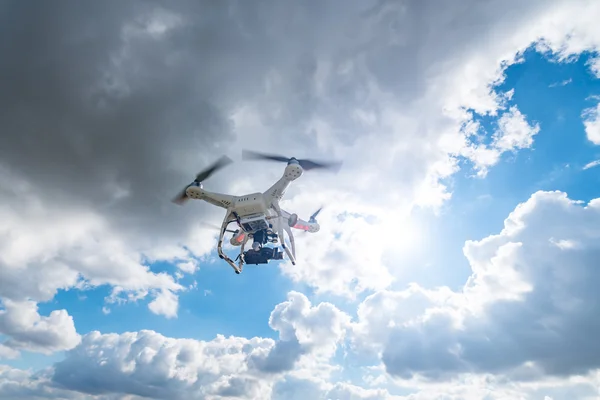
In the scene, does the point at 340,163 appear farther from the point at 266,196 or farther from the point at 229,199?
the point at 229,199

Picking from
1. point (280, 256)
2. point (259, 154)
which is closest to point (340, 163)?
point (259, 154)

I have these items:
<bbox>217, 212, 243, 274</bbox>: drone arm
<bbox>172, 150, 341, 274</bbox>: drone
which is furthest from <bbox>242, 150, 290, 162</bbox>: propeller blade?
<bbox>217, 212, 243, 274</bbox>: drone arm

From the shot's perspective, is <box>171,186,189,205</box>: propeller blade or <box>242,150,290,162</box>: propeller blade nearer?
<box>242,150,290,162</box>: propeller blade

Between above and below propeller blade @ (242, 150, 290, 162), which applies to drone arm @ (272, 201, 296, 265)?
below

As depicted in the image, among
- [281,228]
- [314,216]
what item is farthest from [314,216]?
[281,228]

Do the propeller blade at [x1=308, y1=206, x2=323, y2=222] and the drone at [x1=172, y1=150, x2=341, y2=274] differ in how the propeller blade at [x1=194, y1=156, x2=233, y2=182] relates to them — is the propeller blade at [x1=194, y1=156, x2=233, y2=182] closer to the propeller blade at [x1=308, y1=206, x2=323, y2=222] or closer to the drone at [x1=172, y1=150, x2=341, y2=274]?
the drone at [x1=172, y1=150, x2=341, y2=274]

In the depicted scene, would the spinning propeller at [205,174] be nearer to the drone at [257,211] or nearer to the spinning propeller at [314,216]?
the drone at [257,211]

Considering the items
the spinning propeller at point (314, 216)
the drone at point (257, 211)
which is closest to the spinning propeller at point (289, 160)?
the drone at point (257, 211)

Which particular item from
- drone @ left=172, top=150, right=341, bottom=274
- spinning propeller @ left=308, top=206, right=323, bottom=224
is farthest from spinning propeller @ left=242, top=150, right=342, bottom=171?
spinning propeller @ left=308, top=206, right=323, bottom=224

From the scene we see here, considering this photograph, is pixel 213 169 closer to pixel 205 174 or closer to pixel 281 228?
pixel 205 174

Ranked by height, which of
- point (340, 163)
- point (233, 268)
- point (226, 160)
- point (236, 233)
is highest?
point (226, 160)

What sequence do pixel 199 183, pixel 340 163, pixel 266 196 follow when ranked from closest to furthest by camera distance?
pixel 340 163
pixel 266 196
pixel 199 183
